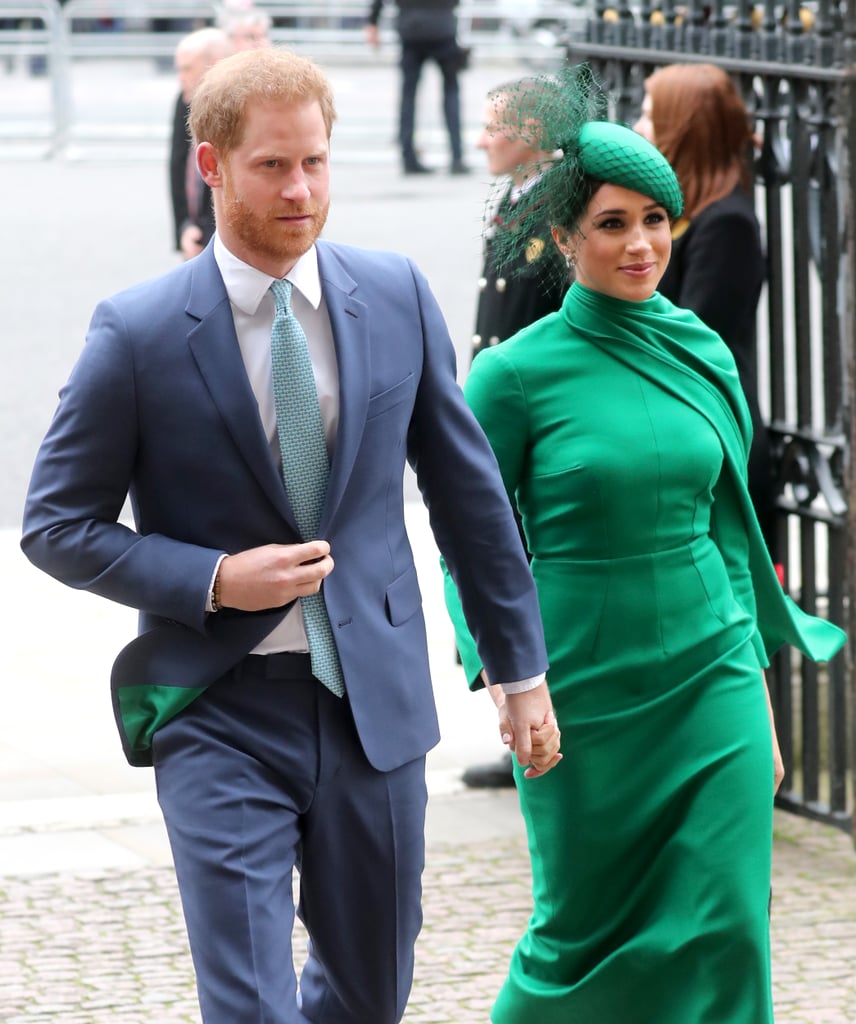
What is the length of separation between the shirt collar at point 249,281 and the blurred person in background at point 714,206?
7.74 feet

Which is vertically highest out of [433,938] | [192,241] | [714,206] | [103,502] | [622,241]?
[622,241]

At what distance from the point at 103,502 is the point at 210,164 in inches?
21.3

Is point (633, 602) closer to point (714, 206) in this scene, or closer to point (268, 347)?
point (268, 347)

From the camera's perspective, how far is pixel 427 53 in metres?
18.5

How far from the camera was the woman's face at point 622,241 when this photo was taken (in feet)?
12.8

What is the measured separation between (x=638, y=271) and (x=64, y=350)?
8464 millimetres

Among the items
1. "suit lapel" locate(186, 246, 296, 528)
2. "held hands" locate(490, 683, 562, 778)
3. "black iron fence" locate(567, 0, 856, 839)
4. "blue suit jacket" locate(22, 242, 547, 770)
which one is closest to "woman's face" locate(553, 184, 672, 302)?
"blue suit jacket" locate(22, 242, 547, 770)

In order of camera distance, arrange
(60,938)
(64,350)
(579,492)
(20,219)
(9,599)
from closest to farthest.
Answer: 1. (579,492)
2. (60,938)
3. (9,599)
4. (64,350)
5. (20,219)

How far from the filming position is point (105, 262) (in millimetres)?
14508

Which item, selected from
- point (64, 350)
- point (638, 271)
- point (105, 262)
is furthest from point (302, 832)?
point (105, 262)

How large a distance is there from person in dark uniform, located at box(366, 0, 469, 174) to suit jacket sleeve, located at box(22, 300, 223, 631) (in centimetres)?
1562

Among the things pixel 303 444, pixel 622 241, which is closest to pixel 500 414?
pixel 622 241

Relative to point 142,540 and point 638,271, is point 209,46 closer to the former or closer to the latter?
point 638,271

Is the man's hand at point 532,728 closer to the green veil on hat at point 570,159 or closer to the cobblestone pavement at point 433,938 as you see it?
the green veil on hat at point 570,159
